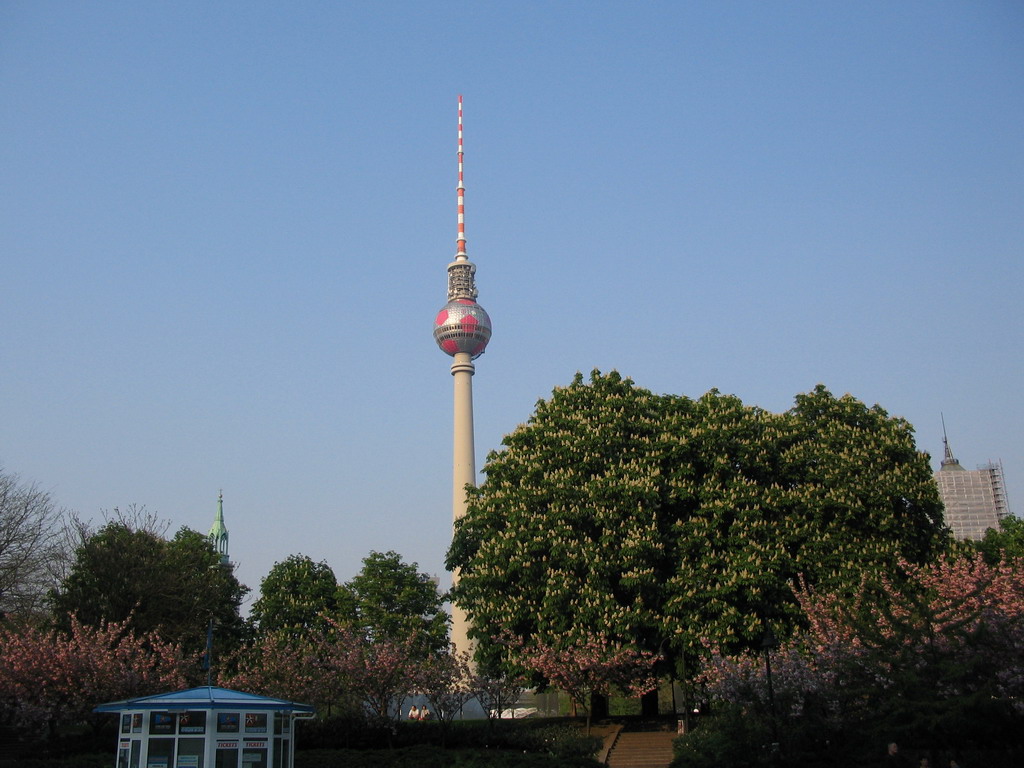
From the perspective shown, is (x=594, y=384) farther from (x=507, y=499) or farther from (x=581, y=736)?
(x=581, y=736)

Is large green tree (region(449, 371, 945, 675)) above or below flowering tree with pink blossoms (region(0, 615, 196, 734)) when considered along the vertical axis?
above

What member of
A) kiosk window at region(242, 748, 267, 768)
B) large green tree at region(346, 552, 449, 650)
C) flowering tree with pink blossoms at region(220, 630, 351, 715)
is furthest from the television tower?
kiosk window at region(242, 748, 267, 768)

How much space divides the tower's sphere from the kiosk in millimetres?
68084

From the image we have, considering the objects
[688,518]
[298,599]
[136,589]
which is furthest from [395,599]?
[688,518]

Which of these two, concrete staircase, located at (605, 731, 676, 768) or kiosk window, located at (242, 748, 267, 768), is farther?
concrete staircase, located at (605, 731, 676, 768)

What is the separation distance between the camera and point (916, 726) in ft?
Answer: 75.0

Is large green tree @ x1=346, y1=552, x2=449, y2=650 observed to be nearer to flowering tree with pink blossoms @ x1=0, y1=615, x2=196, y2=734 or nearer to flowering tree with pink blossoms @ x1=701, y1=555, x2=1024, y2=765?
flowering tree with pink blossoms @ x1=0, y1=615, x2=196, y2=734

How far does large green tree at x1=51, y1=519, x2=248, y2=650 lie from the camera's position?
153 feet

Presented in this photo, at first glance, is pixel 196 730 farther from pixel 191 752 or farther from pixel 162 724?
pixel 162 724

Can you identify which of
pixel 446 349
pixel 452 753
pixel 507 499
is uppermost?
pixel 446 349

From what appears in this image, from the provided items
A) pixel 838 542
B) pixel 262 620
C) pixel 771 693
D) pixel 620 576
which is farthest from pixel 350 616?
pixel 771 693

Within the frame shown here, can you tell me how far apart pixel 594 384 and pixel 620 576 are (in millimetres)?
9785

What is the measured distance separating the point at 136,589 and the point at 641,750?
25.6 metres

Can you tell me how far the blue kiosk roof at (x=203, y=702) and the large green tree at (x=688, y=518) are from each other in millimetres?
15127
